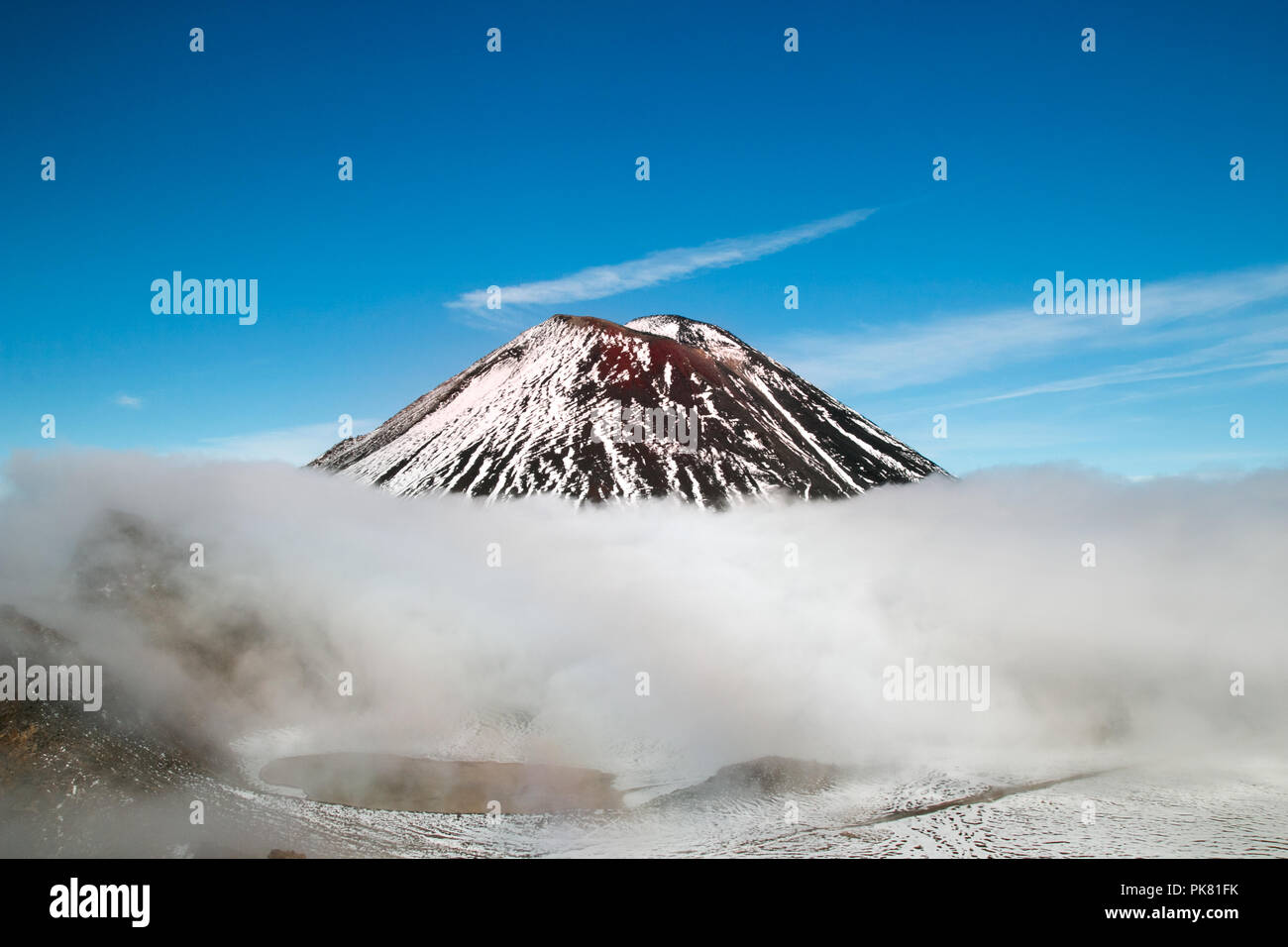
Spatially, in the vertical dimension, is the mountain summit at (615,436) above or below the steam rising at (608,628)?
above

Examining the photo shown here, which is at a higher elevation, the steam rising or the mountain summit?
the mountain summit

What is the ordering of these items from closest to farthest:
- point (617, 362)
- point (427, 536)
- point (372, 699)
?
point (372, 699)
point (427, 536)
point (617, 362)

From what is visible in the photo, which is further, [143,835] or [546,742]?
[546,742]

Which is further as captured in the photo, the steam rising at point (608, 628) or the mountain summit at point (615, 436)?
the mountain summit at point (615, 436)

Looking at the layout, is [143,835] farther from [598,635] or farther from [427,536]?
[427,536]

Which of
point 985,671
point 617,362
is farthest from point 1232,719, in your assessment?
point 617,362
